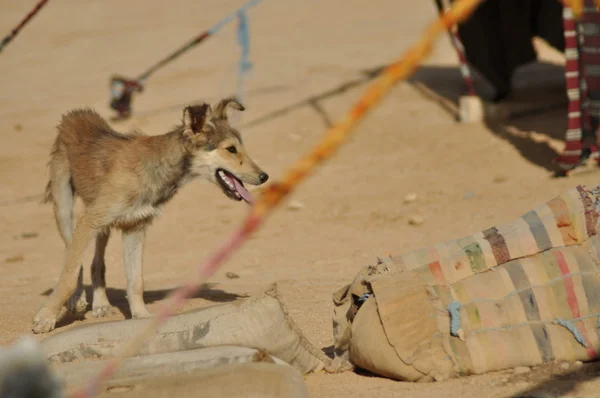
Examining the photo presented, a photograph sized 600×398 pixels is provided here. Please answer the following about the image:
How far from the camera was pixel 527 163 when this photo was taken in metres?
12.4

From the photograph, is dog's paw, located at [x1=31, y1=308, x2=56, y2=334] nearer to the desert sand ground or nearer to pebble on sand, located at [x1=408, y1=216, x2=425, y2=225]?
the desert sand ground

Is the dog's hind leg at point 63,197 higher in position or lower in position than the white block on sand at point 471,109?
lower

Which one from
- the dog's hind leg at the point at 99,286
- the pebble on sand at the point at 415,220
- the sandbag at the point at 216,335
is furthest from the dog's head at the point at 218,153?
the pebble on sand at the point at 415,220

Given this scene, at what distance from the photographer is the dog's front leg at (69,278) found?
285 inches

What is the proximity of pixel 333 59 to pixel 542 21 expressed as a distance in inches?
165

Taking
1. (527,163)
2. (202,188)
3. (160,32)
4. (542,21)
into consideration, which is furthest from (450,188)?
(160,32)

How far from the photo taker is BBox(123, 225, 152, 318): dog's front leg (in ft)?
25.0

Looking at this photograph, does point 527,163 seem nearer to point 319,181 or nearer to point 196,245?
point 319,181

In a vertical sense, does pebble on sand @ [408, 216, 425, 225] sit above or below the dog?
below

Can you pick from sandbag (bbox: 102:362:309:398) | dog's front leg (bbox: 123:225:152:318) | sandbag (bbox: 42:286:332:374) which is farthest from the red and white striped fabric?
sandbag (bbox: 102:362:309:398)

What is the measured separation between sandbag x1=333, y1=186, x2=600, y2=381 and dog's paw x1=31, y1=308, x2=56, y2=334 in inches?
86.2

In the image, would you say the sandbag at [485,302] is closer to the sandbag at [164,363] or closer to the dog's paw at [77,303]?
the sandbag at [164,363]

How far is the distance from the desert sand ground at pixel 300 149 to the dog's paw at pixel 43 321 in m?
0.09

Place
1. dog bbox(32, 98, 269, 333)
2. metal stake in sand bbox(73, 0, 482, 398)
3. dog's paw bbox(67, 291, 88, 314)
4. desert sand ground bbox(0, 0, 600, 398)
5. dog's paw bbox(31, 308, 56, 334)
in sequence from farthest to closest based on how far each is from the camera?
desert sand ground bbox(0, 0, 600, 398)
dog's paw bbox(67, 291, 88, 314)
dog bbox(32, 98, 269, 333)
dog's paw bbox(31, 308, 56, 334)
metal stake in sand bbox(73, 0, 482, 398)
